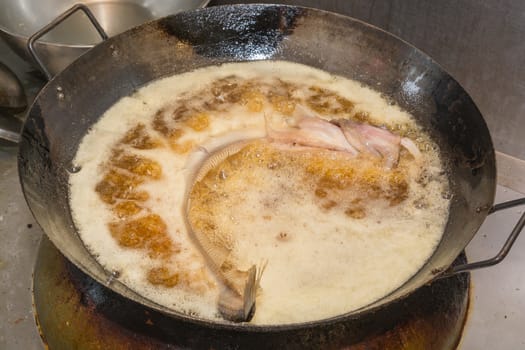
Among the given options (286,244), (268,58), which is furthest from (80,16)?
(286,244)

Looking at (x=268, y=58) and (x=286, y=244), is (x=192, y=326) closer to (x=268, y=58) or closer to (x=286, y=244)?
(x=286, y=244)

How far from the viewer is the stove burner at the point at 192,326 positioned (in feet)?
4.43

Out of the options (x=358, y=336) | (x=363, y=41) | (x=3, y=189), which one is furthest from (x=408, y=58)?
(x=3, y=189)

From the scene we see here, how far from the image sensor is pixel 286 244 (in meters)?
1.44

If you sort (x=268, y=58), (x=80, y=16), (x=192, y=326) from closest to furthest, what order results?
1. (x=192, y=326)
2. (x=268, y=58)
3. (x=80, y=16)

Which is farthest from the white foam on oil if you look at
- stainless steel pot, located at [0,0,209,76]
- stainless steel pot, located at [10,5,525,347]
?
stainless steel pot, located at [0,0,209,76]

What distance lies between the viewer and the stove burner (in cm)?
135

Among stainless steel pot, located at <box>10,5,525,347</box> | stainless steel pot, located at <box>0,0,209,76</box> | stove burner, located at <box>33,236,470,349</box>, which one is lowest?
stove burner, located at <box>33,236,470,349</box>

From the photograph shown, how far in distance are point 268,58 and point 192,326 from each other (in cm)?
102

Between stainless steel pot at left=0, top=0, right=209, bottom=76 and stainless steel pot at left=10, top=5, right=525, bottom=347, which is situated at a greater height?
stainless steel pot at left=10, top=5, right=525, bottom=347

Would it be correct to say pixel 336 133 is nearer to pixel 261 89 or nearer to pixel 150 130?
pixel 261 89

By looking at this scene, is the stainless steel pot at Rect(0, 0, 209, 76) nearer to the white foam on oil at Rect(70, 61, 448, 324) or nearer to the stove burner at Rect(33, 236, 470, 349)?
the white foam on oil at Rect(70, 61, 448, 324)

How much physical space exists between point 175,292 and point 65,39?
1.49 meters

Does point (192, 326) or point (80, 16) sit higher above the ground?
point (80, 16)
